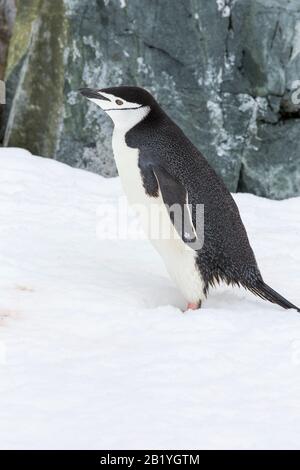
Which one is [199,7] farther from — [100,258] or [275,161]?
[100,258]

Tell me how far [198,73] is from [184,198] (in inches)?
97.2

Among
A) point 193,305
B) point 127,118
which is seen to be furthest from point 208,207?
point 127,118

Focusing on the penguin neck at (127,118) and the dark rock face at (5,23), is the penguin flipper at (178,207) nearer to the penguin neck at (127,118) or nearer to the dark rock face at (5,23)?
the penguin neck at (127,118)

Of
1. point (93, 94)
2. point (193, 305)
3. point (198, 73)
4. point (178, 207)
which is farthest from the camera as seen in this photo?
point (198, 73)

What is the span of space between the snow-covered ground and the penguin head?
723 mm

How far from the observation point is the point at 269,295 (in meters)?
3.63

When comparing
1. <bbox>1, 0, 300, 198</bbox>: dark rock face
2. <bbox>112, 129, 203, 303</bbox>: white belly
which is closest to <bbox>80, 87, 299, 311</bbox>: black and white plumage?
<bbox>112, 129, 203, 303</bbox>: white belly

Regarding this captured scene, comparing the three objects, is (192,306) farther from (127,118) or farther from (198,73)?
(198,73)

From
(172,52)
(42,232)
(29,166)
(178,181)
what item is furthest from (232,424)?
(172,52)

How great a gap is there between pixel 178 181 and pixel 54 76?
2788mm

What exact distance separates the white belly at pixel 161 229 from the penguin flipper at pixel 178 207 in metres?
0.04

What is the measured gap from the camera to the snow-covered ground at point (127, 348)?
254cm

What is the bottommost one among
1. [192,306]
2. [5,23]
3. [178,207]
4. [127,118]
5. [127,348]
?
[5,23]

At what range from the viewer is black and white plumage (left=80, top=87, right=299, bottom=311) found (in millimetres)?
3574
